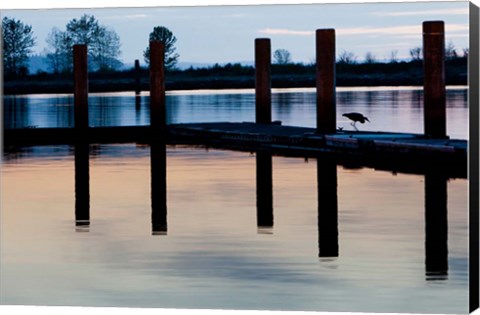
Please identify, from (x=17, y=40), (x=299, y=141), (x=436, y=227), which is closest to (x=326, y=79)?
(x=299, y=141)

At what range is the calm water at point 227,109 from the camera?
76.5ft

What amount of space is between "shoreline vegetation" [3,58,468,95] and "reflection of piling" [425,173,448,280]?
65.3 feet

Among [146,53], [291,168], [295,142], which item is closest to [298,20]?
[295,142]

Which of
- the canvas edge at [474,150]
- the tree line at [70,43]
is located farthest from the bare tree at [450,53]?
the canvas edge at [474,150]

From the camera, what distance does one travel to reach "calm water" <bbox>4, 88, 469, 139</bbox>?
2332 centimetres

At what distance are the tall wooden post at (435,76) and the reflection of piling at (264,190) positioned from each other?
5.71 ft

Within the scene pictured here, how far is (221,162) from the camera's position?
51.7ft

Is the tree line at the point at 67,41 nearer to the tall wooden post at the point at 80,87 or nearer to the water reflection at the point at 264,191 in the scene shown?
the tall wooden post at the point at 80,87

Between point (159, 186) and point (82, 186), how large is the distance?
74 cm

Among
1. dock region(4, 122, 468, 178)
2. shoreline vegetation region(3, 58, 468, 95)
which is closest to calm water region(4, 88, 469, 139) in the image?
shoreline vegetation region(3, 58, 468, 95)

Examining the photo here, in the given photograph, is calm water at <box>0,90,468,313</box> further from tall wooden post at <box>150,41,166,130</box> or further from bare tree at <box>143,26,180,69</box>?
bare tree at <box>143,26,180,69</box>

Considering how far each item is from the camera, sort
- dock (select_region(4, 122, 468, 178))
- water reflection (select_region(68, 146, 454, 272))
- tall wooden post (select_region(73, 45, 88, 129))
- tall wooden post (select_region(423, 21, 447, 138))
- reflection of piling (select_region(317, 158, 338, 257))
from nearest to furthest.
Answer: water reflection (select_region(68, 146, 454, 272)) < reflection of piling (select_region(317, 158, 338, 257)) < dock (select_region(4, 122, 468, 178)) < tall wooden post (select_region(423, 21, 447, 138)) < tall wooden post (select_region(73, 45, 88, 129))

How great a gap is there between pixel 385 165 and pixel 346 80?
2500 centimetres

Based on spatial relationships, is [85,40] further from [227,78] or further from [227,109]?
[227,78]
